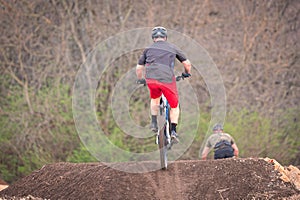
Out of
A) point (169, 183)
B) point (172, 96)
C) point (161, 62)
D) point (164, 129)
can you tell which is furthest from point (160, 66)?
point (169, 183)

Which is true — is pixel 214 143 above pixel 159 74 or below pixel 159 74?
below

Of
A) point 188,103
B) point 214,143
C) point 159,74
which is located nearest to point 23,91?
point 188,103

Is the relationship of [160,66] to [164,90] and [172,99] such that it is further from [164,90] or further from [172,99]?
[172,99]

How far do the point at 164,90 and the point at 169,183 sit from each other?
1.77m

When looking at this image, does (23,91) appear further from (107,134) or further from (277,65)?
(277,65)

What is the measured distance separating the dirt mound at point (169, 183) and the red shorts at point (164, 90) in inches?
58.0

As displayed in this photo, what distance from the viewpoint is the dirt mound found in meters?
8.53

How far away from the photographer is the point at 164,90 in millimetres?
8273

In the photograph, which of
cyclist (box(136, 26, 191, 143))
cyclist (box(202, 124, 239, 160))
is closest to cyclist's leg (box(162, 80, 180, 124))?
cyclist (box(136, 26, 191, 143))

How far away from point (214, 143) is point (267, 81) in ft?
26.9

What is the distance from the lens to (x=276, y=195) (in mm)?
8172

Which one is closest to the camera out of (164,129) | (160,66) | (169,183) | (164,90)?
(160,66)

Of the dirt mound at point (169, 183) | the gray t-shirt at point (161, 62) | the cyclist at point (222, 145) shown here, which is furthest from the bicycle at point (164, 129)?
the cyclist at point (222, 145)

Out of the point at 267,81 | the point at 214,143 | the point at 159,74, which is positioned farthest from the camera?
the point at 267,81
